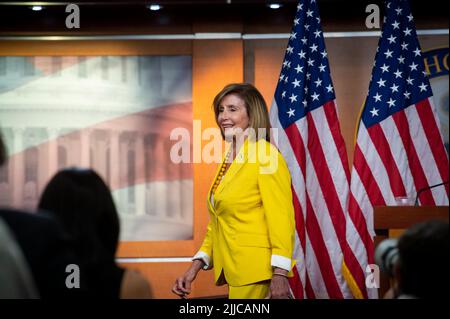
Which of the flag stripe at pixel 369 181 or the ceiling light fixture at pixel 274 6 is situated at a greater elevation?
the ceiling light fixture at pixel 274 6

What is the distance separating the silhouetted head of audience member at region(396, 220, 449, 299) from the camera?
5.74ft

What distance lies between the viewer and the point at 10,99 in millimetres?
5117

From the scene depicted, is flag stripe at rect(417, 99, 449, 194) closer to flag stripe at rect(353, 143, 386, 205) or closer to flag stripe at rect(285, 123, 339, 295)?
flag stripe at rect(353, 143, 386, 205)

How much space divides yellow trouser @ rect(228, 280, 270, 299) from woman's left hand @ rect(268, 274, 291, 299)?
3.1 inches

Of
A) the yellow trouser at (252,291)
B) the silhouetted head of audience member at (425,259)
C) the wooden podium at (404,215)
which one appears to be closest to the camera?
the silhouetted head of audience member at (425,259)

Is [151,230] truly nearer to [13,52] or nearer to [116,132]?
[116,132]

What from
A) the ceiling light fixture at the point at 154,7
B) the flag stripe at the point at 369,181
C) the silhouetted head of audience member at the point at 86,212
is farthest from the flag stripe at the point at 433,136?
the silhouetted head of audience member at the point at 86,212

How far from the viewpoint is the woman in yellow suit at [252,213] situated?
9.13 feet

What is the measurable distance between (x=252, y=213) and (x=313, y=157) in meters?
1.91

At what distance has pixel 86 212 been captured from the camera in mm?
1935

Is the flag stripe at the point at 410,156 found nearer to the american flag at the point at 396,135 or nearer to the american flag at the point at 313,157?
the american flag at the point at 396,135

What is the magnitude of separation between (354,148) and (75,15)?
214 centimetres

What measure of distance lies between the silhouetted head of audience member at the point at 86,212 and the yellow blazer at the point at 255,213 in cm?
95
